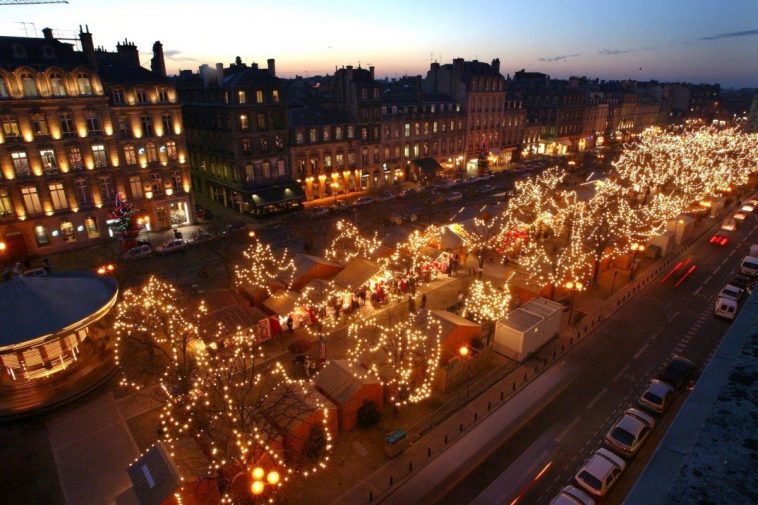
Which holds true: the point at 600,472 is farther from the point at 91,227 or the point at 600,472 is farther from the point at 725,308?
the point at 91,227

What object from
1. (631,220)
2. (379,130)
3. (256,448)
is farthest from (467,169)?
(256,448)

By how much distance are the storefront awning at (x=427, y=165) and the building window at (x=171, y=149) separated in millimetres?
37036

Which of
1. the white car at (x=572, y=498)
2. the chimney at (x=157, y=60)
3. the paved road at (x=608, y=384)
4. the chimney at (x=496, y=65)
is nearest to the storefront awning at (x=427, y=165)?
the chimney at (x=496, y=65)

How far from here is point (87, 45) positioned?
4262 centimetres

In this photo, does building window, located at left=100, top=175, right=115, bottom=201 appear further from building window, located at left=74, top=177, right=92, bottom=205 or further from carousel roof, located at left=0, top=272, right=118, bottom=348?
carousel roof, located at left=0, top=272, right=118, bottom=348

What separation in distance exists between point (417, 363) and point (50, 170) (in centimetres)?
4049

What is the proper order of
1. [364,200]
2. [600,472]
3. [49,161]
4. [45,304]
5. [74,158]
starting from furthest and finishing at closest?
[364,200], [74,158], [49,161], [45,304], [600,472]

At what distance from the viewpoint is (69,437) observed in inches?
877

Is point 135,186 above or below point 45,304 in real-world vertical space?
above

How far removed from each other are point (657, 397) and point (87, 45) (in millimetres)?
54159

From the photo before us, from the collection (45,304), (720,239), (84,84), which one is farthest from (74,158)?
(720,239)

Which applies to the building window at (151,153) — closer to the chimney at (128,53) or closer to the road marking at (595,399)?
the chimney at (128,53)

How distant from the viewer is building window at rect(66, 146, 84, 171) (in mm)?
43000

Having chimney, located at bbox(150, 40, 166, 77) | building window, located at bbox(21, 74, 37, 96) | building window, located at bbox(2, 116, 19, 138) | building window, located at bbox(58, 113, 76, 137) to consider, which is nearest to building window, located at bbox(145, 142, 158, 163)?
building window, located at bbox(58, 113, 76, 137)
